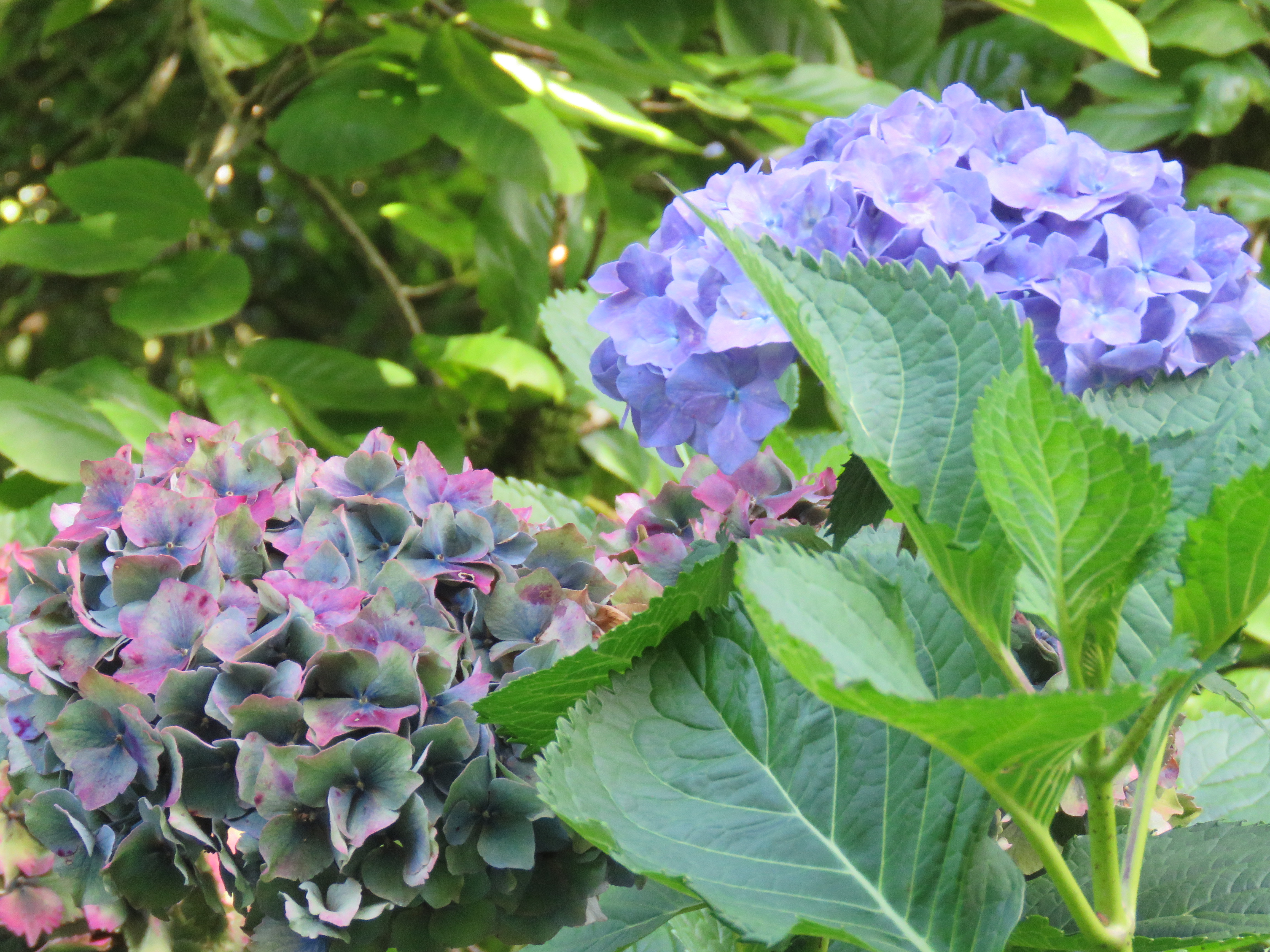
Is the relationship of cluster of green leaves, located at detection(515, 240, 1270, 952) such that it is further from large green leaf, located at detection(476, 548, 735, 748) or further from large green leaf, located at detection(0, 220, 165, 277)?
large green leaf, located at detection(0, 220, 165, 277)

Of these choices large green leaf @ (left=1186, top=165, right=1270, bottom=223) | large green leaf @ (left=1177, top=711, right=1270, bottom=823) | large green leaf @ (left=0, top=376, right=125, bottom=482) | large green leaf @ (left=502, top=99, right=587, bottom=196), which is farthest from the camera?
large green leaf @ (left=1186, top=165, right=1270, bottom=223)

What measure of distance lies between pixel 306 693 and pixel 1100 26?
80 cm

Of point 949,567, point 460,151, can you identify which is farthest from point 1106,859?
point 460,151

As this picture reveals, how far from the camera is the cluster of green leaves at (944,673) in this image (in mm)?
279

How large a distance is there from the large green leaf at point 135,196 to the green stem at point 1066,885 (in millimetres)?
928

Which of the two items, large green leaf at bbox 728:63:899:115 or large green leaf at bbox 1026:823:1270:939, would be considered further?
large green leaf at bbox 728:63:899:115

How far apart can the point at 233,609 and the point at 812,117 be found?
852mm

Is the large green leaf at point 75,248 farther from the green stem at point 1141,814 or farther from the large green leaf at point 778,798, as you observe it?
the green stem at point 1141,814

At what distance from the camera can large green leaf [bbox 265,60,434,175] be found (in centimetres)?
102

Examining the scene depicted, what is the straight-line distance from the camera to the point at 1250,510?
28 cm

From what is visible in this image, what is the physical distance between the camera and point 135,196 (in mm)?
999

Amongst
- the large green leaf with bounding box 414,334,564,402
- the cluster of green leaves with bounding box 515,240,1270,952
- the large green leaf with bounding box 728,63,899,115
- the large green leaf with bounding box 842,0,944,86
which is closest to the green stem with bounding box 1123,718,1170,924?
the cluster of green leaves with bounding box 515,240,1270,952

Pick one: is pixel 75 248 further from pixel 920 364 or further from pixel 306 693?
pixel 920 364

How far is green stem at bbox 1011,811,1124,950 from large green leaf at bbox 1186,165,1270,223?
93cm
